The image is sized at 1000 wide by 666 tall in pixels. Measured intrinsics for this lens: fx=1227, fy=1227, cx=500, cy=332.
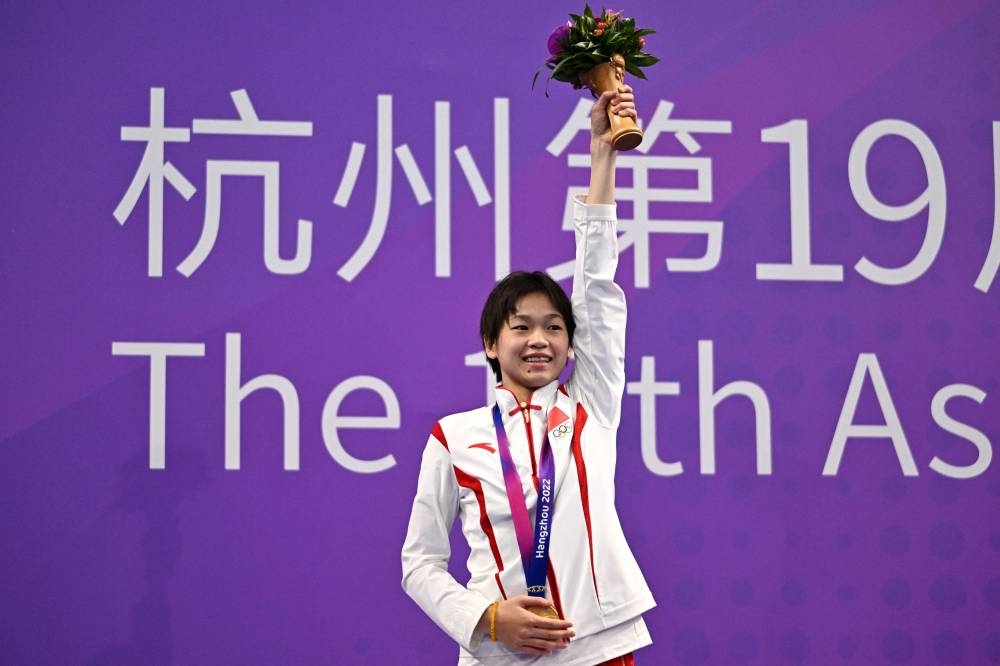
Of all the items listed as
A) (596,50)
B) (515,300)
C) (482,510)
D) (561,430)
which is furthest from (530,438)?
(596,50)

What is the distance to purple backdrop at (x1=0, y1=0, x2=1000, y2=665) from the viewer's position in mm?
3379

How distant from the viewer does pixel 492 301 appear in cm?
252

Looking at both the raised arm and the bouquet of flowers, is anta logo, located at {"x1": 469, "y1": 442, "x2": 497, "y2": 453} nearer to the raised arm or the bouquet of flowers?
the raised arm

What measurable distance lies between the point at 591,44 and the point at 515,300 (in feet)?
1.72

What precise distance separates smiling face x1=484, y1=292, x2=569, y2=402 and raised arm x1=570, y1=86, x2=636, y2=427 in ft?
0.15

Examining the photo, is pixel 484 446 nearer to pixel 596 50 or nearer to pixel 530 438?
pixel 530 438

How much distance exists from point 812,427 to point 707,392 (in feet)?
1.08

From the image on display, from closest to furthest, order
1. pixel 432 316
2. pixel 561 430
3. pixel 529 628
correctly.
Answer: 1. pixel 529 628
2. pixel 561 430
3. pixel 432 316

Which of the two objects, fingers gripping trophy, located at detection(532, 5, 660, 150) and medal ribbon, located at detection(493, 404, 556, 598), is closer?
medal ribbon, located at detection(493, 404, 556, 598)

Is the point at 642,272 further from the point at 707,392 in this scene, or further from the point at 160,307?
the point at 160,307

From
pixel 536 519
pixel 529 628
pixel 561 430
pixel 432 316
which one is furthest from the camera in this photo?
pixel 432 316

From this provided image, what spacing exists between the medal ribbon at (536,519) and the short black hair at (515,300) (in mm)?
277

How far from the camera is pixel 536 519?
2.26 meters

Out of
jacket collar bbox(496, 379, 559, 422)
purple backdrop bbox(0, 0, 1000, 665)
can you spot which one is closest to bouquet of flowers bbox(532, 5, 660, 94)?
jacket collar bbox(496, 379, 559, 422)
